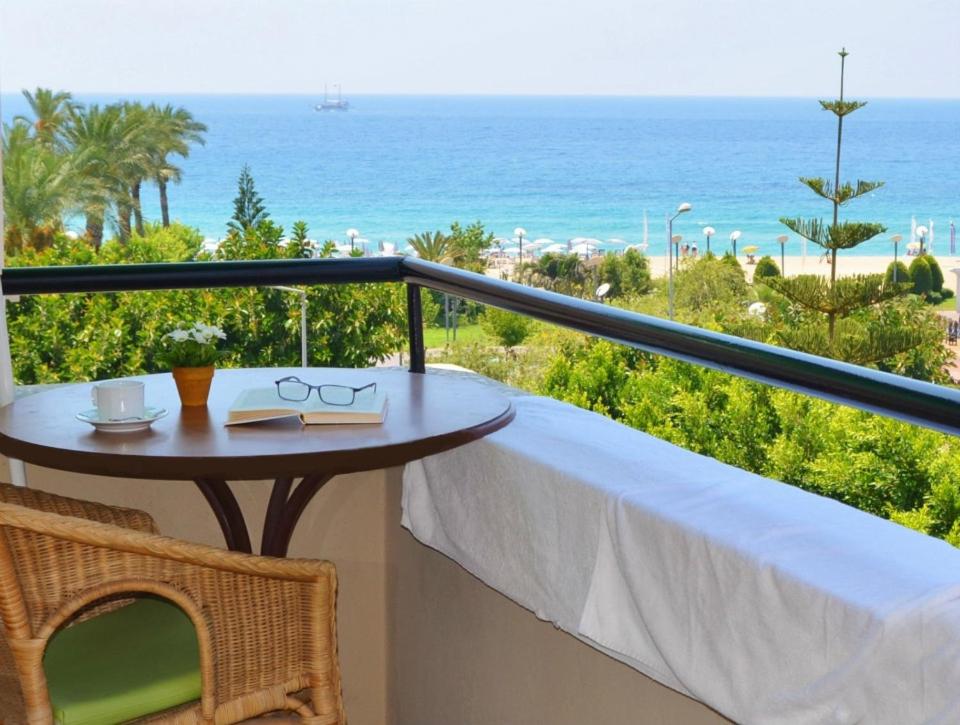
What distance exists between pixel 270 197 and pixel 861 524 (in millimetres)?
40728

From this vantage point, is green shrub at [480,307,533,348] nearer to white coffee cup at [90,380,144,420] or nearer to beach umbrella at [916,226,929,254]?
white coffee cup at [90,380,144,420]

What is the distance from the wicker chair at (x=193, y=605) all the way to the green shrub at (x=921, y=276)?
2960 cm

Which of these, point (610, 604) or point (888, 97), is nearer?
point (610, 604)

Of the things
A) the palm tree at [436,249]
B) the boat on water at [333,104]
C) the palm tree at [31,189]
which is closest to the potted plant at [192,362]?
the palm tree at [31,189]

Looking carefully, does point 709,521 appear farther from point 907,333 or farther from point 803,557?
point 907,333

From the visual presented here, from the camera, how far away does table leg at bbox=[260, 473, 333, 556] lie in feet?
5.73

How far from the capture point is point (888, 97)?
37406 mm

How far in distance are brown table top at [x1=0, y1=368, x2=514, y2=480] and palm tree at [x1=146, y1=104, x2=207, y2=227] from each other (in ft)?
90.1

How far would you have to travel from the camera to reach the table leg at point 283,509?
1745 mm

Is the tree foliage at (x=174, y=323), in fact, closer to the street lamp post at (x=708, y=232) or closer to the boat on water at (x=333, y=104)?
the street lamp post at (x=708, y=232)

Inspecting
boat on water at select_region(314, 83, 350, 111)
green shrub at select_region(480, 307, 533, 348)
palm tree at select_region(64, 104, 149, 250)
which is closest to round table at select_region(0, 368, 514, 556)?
green shrub at select_region(480, 307, 533, 348)

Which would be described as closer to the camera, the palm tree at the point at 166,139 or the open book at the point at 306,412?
the open book at the point at 306,412

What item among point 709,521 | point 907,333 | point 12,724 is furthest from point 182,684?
point 907,333

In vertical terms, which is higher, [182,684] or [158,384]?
[158,384]
